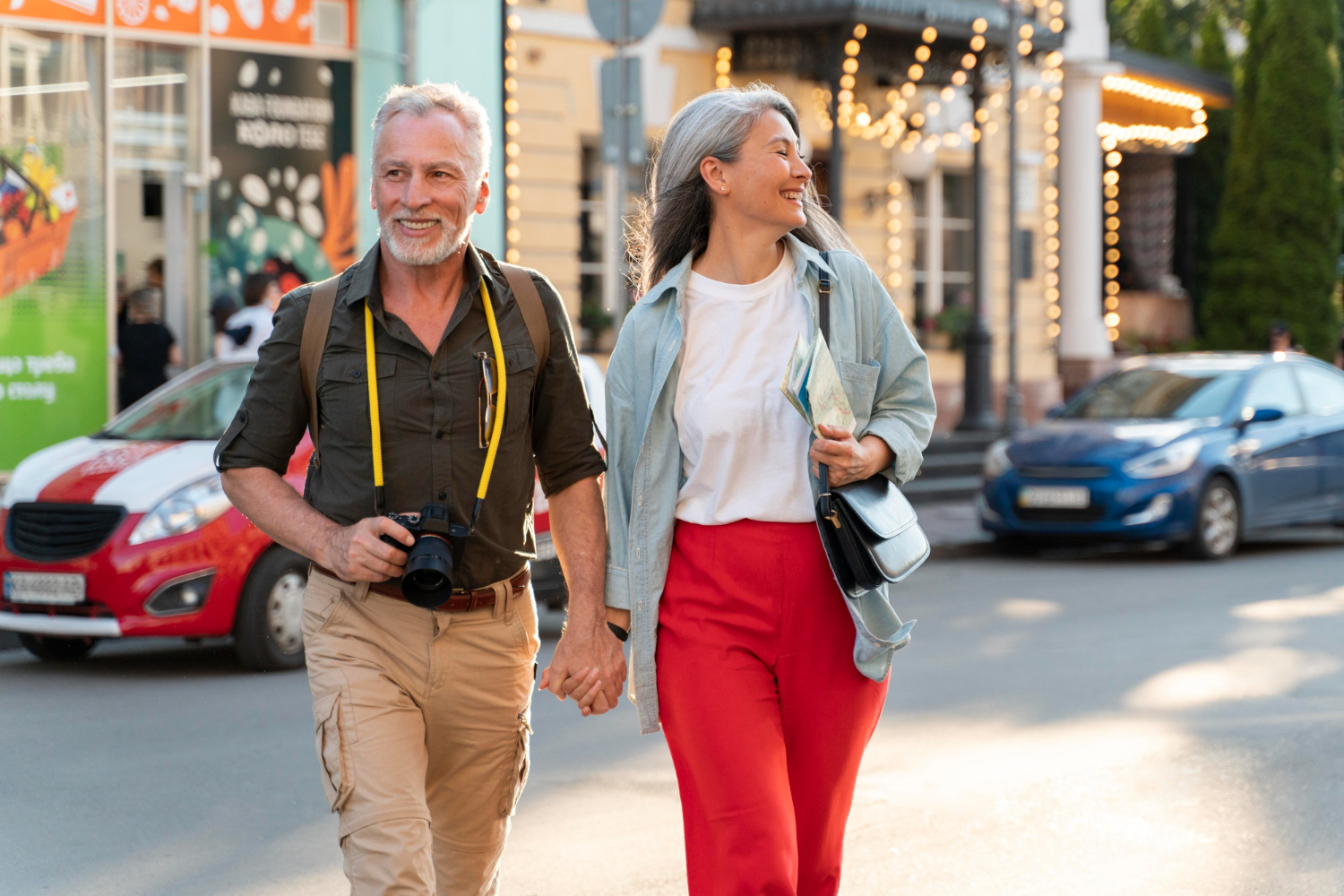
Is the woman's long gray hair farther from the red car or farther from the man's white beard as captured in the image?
the red car

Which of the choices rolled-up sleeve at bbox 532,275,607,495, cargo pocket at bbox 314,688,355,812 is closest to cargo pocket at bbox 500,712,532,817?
cargo pocket at bbox 314,688,355,812

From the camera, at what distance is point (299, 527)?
3242 millimetres

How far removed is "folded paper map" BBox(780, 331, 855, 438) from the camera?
3.15 meters

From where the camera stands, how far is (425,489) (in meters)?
3.26

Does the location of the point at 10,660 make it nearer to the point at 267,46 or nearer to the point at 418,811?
the point at 418,811

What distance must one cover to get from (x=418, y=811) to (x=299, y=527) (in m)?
0.59

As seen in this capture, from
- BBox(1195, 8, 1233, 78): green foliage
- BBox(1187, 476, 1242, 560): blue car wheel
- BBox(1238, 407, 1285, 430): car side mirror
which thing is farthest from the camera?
BBox(1195, 8, 1233, 78): green foliage

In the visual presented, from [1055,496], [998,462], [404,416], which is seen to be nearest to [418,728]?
[404,416]

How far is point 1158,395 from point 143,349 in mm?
7899

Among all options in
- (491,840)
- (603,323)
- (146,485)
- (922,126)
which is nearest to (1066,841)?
(491,840)

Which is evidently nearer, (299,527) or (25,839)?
(299,527)

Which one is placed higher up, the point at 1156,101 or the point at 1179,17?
the point at 1179,17

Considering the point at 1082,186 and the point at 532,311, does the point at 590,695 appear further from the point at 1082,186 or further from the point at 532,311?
the point at 1082,186

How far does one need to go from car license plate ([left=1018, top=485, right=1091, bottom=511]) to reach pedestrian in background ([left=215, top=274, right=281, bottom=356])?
571 cm
